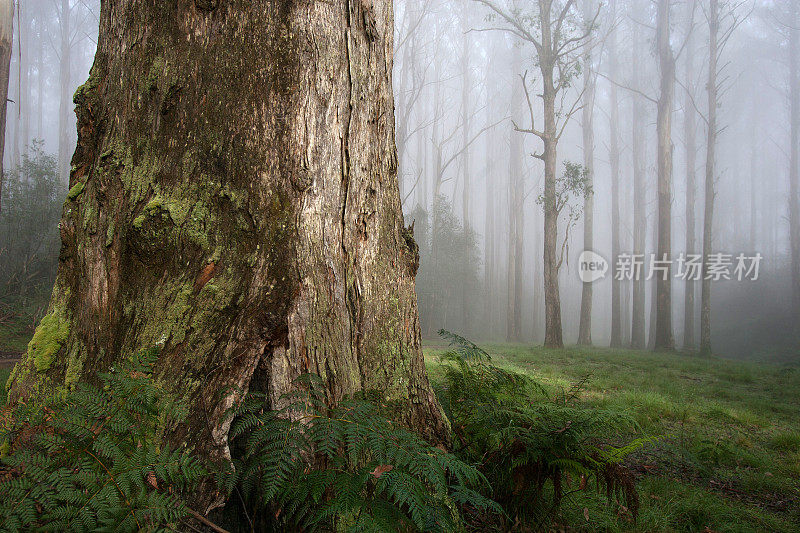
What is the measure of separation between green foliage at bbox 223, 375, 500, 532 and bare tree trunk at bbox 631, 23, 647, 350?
60.3 ft

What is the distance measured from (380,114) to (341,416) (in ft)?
5.07

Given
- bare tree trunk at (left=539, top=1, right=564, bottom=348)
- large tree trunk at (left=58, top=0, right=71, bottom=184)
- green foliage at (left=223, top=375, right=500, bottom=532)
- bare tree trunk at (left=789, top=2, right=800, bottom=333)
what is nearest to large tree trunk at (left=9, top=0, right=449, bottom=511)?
green foliage at (left=223, top=375, right=500, bottom=532)

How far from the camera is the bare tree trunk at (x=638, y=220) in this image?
59.9ft

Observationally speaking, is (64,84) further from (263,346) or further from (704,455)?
(704,455)

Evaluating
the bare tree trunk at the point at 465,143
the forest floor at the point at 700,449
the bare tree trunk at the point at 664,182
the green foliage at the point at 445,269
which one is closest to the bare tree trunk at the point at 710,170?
the bare tree trunk at the point at 664,182

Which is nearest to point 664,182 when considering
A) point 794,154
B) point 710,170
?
point 710,170

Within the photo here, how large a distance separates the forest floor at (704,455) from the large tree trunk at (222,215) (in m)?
1.43

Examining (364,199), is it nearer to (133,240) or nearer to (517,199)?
(133,240)

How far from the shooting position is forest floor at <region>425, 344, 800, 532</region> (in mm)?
2422

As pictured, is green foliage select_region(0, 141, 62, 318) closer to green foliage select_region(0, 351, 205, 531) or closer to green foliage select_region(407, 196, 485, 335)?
green foliage select_region(0, 351, 205, 531)

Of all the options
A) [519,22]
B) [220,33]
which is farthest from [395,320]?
[519,22]

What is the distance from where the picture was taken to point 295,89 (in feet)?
6.41

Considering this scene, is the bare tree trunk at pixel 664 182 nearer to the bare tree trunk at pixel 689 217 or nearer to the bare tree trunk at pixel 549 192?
the bare tree trunk at pixel 689 217

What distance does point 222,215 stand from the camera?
6.21 ft
